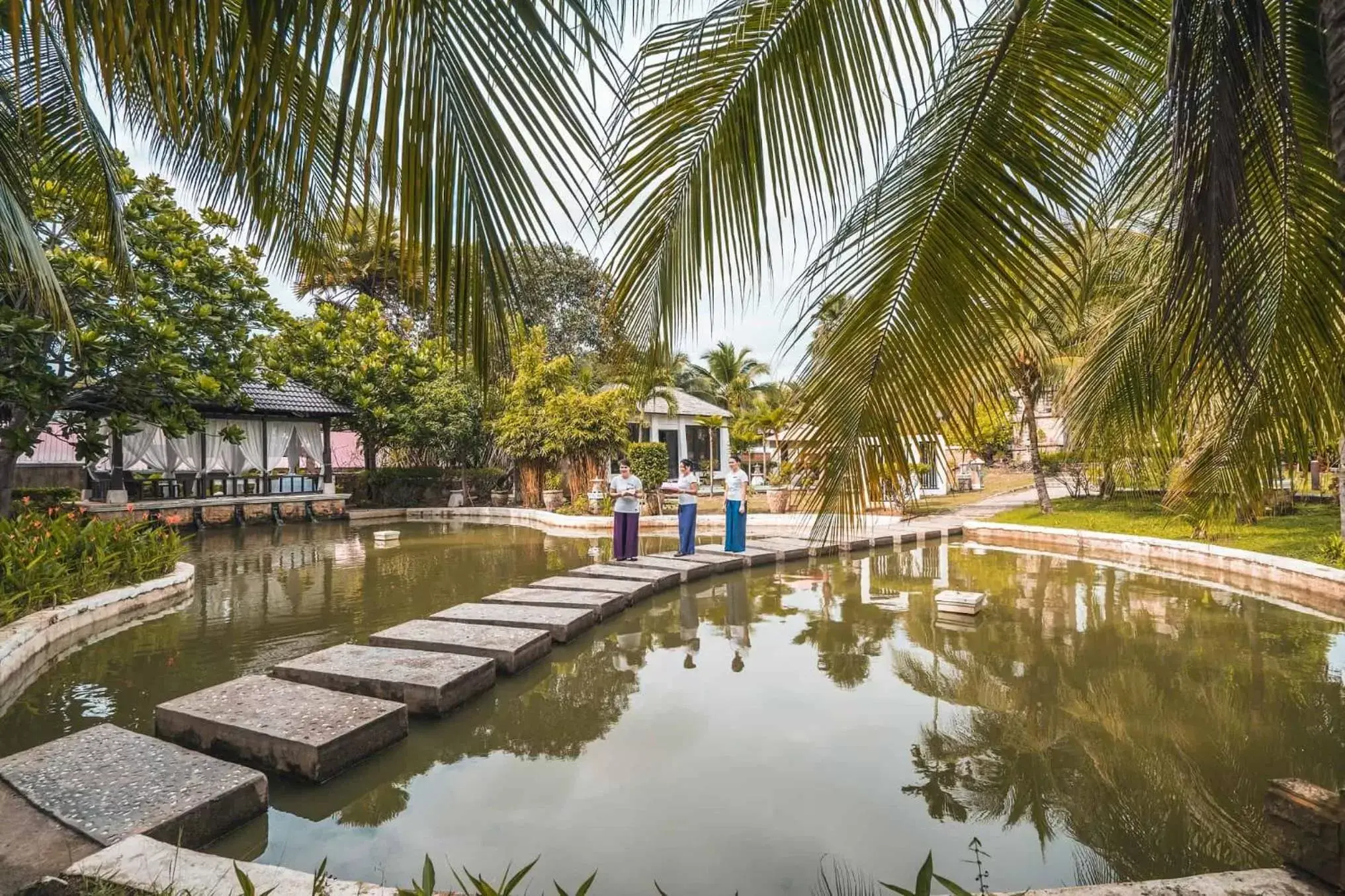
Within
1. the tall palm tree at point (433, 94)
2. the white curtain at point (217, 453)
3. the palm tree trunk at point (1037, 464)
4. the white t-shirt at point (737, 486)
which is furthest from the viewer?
the white curtain at point (217, 453)

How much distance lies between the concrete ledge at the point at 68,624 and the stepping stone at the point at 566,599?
3200 millimetres

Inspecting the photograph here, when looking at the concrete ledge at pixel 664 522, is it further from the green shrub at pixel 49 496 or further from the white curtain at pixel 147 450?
the green shrub at pixel 49 496

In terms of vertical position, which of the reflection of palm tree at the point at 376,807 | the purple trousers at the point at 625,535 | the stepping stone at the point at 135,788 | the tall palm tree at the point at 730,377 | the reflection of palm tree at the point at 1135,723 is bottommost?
the reflection of palm tree at the point at 1135,723

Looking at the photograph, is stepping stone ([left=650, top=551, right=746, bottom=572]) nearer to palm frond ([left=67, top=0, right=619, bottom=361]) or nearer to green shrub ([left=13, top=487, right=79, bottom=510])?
palm frond ([left=67, top=0, right=619, bottom=361])

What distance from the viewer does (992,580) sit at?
8.57m

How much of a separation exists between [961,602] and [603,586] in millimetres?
3418

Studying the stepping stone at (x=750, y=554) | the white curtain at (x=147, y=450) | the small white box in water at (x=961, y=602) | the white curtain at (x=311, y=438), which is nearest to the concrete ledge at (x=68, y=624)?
the stepping stone at (x=750, y=554)

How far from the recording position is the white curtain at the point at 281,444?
18.3 metres

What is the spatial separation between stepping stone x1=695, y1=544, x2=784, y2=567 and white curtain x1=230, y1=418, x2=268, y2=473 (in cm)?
1349

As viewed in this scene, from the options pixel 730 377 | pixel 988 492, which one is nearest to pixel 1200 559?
pixel 988 492

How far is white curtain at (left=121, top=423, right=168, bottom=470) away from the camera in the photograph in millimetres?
16297

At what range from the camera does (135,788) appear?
279cm

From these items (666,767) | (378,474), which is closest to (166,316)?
(378,474)

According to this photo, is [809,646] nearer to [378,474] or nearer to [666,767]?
[666,767]
